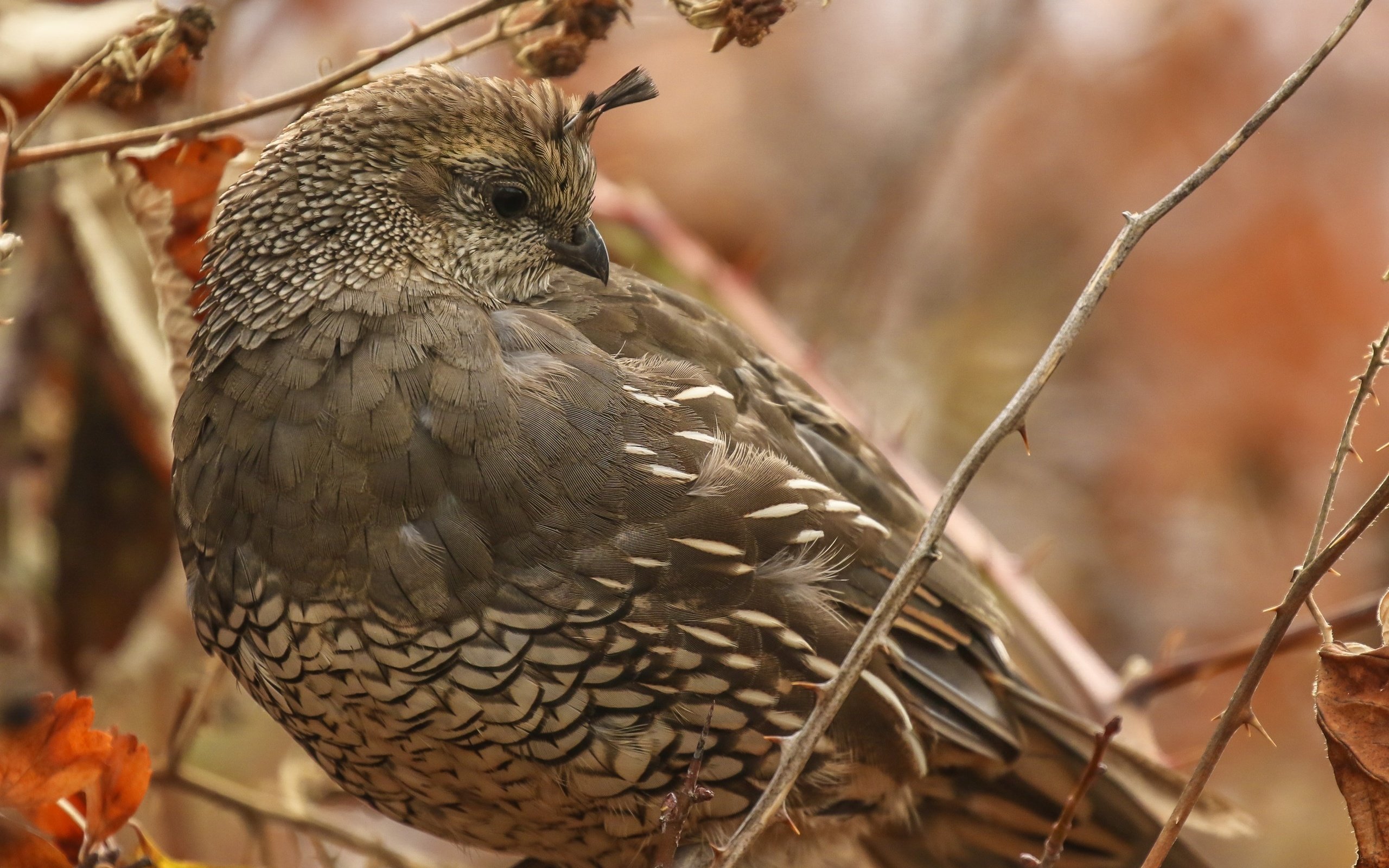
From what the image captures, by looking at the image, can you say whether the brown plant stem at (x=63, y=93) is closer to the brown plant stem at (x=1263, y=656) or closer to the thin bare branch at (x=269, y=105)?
the thin bare branch at (x=269, y=105)

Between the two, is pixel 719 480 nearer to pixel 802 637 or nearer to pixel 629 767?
pixel 802 637

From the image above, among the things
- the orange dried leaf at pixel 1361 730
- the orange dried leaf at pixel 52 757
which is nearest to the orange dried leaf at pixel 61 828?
the orange dried leaf at pixel 52 757

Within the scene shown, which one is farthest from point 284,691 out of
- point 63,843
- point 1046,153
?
point 1046,153

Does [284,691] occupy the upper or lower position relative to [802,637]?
lower

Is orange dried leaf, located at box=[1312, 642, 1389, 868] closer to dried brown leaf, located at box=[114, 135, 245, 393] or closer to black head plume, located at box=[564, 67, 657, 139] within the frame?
black head plume, located at box=[564, 67, 657, 139]

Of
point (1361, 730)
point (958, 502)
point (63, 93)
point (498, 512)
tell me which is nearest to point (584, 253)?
point (498, 512)

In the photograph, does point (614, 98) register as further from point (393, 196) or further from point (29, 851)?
point (29, 851)
